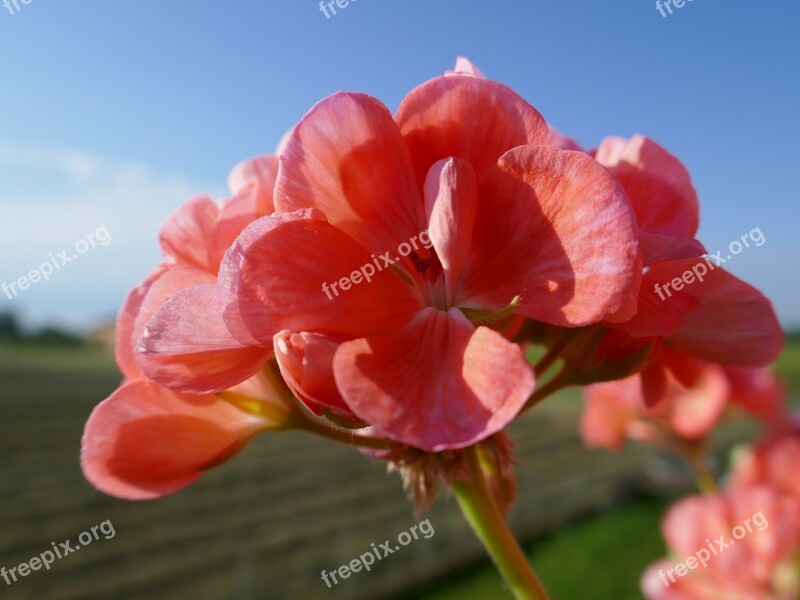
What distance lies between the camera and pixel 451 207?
0.33 meters

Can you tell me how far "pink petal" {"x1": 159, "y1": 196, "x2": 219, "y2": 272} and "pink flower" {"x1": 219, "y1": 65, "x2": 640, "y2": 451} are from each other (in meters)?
0.10

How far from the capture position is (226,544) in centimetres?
380

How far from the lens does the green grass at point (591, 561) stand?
3.74 m

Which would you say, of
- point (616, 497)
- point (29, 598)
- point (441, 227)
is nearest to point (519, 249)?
point (441, 227)

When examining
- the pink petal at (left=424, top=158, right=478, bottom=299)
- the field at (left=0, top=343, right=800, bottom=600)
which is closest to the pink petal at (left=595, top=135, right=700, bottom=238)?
the pink petal at (left=424, top=158, right=478, bottom=299)

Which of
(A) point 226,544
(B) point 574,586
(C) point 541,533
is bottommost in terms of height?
(C) point 541,533

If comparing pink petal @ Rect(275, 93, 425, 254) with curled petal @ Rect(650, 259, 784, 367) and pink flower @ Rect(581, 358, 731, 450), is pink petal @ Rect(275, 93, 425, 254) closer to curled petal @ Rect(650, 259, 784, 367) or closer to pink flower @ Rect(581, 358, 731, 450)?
curled petal @ Rect(650, 259, 784, 367)

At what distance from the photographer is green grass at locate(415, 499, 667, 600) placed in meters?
3.74

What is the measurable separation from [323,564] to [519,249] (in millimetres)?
3656

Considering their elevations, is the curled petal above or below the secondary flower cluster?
below

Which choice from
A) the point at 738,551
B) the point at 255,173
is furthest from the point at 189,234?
the point at 738,551

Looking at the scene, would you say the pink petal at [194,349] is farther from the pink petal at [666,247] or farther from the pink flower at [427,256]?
the pink petal at [666,247]

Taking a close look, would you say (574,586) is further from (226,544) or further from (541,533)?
(226,544)

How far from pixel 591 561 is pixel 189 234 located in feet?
14.5
